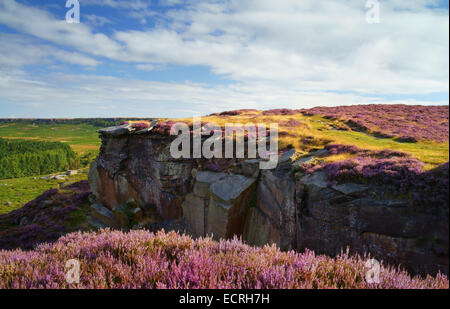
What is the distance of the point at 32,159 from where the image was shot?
67.0m

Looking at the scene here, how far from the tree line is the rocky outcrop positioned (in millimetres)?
41100

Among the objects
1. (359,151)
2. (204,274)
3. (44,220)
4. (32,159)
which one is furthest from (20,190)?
(359,151)

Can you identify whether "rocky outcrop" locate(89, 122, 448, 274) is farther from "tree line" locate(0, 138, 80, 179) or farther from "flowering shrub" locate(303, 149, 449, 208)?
"tree line" locate(0, 138, 80, 179)

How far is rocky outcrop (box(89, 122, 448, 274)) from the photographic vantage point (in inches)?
235

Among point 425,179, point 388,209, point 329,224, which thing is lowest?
point 329,224

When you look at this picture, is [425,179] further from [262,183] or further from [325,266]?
[262,183]

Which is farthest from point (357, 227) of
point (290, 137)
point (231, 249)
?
point (290, 137)

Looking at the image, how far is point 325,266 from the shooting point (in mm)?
4312

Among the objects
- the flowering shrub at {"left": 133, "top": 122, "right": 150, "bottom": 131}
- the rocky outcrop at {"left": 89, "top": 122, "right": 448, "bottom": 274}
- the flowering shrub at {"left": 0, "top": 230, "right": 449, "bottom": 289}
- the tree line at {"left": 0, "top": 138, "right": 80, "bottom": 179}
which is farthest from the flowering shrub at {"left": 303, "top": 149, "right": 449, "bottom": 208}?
the tree line at {"left": 0, "top": 138, "right": 80, "bottom": 179}

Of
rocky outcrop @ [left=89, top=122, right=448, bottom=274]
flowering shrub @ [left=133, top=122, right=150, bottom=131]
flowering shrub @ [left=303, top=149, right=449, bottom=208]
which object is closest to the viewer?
flowering shrub @ [left=303, top=149, right=449, bottom=208]

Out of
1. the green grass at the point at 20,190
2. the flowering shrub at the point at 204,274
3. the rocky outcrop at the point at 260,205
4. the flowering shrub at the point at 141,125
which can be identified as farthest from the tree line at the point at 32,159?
the flowering shrub at the point at 204,274

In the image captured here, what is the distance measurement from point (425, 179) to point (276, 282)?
4683mm

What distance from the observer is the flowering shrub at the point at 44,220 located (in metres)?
23.8

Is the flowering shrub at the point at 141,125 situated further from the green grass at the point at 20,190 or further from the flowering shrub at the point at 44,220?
the green grass at the point at 20,190
